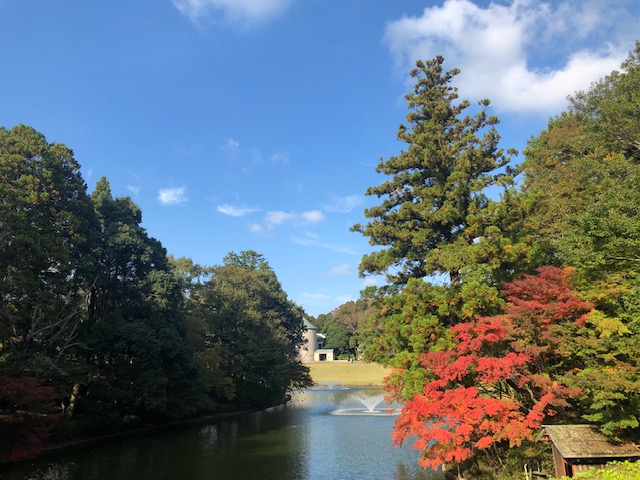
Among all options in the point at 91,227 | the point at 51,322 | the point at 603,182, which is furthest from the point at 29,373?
the point at 603,182

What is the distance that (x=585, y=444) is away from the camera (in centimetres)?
1095

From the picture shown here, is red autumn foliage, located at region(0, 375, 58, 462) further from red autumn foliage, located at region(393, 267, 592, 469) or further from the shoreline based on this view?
red autumn foliage, located at region(393, 267, 592, 469)

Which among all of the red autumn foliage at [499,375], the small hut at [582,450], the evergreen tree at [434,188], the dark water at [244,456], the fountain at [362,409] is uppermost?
the evergreen tree at [434,188]

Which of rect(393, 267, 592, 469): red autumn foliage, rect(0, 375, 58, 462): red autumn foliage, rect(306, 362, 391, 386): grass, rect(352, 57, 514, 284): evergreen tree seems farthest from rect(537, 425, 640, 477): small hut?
rect(306, 362, 391, 386): grass

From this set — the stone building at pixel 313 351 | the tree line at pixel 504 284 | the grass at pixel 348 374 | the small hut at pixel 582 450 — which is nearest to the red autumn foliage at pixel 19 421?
the tree line at pixel 504 284

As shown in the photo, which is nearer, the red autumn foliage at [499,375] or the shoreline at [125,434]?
the red autumn foliage at [499,375]

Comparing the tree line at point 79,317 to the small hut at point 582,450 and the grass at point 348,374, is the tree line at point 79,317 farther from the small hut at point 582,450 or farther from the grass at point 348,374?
the grass at point 348,374

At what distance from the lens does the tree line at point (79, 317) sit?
19.5 m

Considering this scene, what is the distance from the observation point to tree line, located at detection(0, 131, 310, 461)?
19.5m

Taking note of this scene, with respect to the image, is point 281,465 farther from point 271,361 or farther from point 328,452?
point 271,361

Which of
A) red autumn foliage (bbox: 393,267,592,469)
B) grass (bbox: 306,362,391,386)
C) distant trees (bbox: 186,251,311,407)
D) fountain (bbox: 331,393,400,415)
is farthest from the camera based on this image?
grass (bbox: 306,362,391,386)

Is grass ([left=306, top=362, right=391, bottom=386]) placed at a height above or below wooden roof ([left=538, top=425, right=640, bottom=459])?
below

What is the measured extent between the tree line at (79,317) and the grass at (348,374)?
132 feet

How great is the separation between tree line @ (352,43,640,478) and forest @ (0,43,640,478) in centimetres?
6
